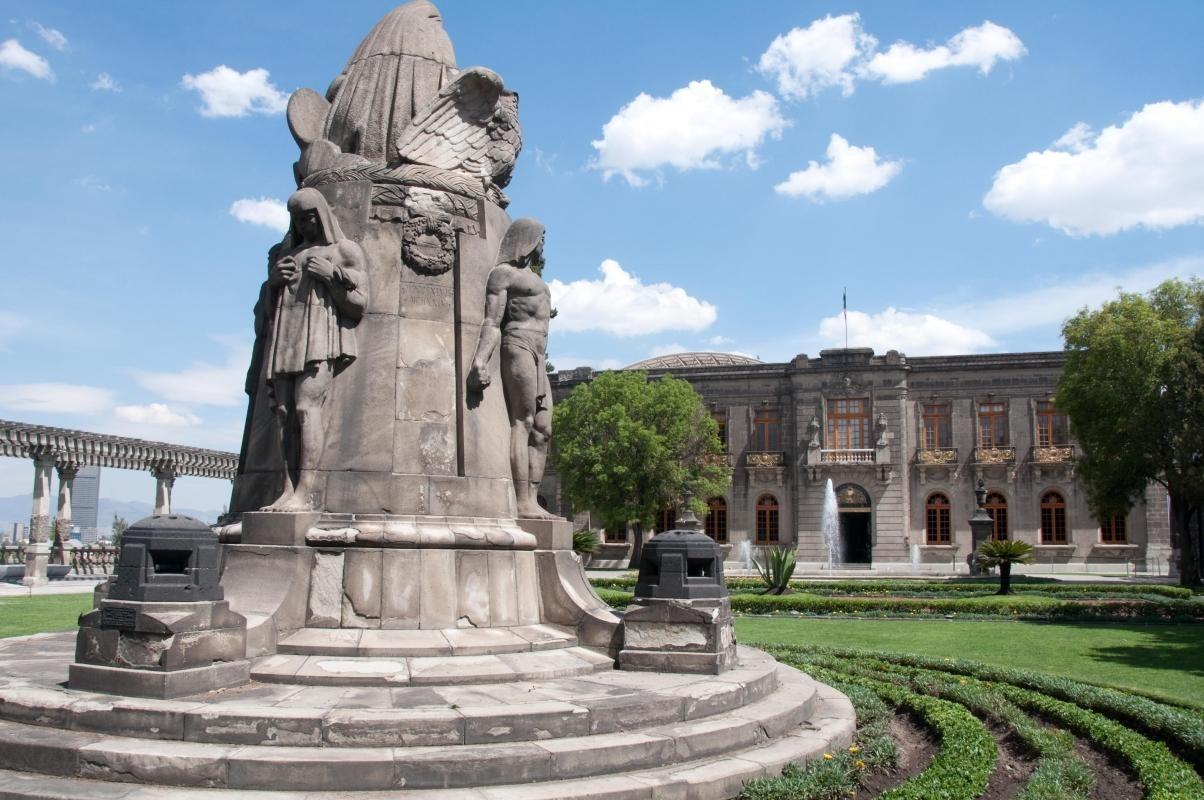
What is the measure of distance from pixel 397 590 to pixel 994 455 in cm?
4179

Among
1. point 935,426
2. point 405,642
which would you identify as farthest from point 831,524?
point 405,642

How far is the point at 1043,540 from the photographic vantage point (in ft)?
144

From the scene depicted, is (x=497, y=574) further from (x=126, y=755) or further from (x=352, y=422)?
(x=126, y=755)

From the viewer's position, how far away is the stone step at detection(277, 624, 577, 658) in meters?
6.80

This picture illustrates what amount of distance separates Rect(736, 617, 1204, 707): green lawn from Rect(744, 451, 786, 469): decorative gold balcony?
28132 millimetres

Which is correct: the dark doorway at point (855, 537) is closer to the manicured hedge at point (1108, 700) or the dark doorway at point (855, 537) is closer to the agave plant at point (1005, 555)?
the agave plant at point (1005, 555)

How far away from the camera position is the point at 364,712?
548 centimetres

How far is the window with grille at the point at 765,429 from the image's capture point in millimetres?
A: 46719

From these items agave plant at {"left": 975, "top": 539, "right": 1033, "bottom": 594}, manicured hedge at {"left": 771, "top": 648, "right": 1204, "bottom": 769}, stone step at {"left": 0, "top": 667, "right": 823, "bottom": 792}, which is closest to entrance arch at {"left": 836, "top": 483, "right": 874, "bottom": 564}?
agave plant at {"left": 975, "top": 539, "right": 1033, "bottom": 594}

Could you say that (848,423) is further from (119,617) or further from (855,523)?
(119,617)

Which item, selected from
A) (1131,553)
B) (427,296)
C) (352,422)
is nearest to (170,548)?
(352,422)

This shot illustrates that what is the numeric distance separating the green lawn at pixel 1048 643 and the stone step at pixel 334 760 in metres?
6.17

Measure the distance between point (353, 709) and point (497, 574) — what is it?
2267 mm

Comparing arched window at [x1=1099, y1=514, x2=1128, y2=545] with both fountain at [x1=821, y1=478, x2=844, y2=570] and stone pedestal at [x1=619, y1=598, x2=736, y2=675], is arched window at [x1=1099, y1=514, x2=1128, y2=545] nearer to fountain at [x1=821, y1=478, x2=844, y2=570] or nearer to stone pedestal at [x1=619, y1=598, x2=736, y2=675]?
fountain at [x1=821, y1=478, x2=844, y2=570]
